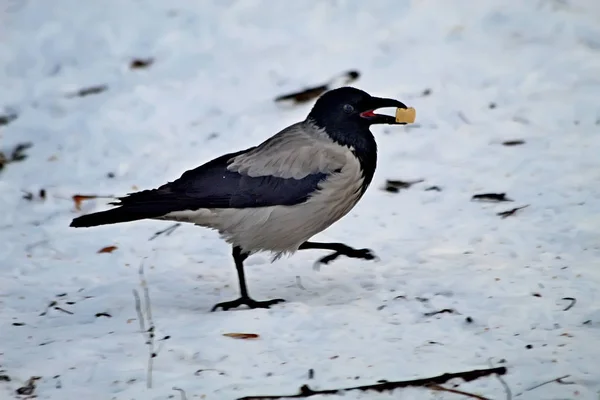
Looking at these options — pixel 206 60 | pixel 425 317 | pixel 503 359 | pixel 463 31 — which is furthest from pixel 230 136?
pixel 503 359

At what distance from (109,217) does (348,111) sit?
1.51 m

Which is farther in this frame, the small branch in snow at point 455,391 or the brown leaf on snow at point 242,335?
the brown leaf on snow at point 242,335

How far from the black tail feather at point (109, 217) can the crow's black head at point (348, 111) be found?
1185mm

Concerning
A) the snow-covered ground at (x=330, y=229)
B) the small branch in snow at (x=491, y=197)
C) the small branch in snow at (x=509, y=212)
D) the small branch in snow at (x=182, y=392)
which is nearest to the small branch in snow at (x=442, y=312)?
the snow-covered ground at (x=330, y=229)

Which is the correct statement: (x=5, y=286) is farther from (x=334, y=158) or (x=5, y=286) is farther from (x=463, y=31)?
(x=463, y=31)

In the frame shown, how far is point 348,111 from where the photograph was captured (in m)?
5.66

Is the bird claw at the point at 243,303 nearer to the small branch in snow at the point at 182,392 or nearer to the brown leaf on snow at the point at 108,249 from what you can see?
the small branch in snow at the point at 182,392

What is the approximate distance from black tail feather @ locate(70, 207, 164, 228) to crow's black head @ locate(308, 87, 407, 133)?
3.89 feet

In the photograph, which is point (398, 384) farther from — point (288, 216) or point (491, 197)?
point (491, 197)

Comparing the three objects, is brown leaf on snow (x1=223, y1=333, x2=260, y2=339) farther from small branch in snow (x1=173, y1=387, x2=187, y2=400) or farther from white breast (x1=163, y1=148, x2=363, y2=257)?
white breast (x1=163, y1=148, x2=363, y2=257)

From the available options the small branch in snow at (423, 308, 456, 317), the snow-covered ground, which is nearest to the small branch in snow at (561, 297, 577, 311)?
the snow-covered ground

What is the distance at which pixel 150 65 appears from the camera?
9445 mm

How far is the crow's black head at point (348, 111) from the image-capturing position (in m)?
5.66

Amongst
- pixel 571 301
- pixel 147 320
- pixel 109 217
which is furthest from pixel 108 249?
pixel 571 301
